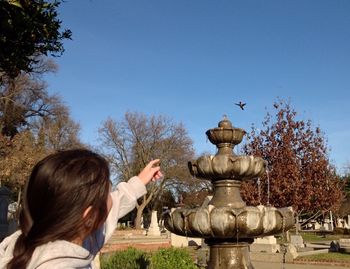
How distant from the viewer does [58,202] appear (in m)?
1.64

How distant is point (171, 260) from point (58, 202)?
26.6ft

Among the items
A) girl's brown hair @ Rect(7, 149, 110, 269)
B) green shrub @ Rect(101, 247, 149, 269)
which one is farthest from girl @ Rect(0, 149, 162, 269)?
green shrub @ Rect(101, 247, 149, 269)

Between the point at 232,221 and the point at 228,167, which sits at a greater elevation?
the point at 228,167

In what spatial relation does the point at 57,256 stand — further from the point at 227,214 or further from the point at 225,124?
the point at 225,124

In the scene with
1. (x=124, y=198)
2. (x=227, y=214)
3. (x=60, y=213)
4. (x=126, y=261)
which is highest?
(x=227, y=214)

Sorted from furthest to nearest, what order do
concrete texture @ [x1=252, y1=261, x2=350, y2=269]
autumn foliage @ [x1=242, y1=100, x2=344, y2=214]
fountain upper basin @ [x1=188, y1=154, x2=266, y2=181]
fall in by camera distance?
autumn foliage @ [x1=242, y1=100, x2=344, y2=214]
concrete texture @ [x1=252, y1=261, x2=350, y2=269]
fountain upper basin @ [x1=188, y1=154, x2=266, y2=181]

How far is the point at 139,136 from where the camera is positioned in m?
50.9

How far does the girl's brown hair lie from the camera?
64.8 inches

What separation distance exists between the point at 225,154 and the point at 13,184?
2850 centimetres

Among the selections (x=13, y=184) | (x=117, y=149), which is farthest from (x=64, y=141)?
(x=13, y=184)

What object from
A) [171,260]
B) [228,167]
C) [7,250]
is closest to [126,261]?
[171,260]

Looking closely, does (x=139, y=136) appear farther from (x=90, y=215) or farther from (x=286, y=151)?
(x=90, y=215)

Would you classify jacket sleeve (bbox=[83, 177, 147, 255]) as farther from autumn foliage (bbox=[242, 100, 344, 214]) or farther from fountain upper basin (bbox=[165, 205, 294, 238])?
autumn foliage (bbox=[242, 100, 344, 214])

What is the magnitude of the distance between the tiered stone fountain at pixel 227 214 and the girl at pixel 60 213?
5344mm
